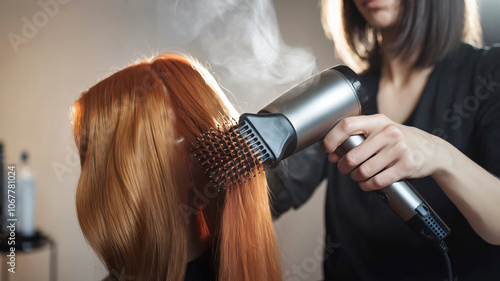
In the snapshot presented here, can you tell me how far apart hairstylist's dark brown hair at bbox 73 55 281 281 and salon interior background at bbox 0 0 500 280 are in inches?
13.3

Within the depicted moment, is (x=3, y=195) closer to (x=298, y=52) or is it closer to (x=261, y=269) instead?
(x=261, y=269)

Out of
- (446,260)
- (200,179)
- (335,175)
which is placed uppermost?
(200,179)

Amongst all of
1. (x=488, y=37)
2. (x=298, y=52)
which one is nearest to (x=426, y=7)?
(x=488, y=37)

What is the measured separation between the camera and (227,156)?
567 millimetres

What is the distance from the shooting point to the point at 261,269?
2.15 feet

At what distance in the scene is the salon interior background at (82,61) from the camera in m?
Answer: 1.00

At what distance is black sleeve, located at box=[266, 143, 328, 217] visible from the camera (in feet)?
3.03

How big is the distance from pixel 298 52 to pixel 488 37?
43cm

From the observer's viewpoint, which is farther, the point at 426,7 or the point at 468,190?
the point at 426,7

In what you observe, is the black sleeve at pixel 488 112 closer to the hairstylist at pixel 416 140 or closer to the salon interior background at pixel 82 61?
the hairstylist at pixel 416 140

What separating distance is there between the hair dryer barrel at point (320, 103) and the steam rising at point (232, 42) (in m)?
0.39

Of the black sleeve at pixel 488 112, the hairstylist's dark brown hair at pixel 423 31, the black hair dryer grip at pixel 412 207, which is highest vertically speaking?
the hairstylist's dark brown hair at pixel 423 31

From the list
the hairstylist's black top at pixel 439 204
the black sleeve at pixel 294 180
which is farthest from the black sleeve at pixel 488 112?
the black sleeve at pixel 294 180

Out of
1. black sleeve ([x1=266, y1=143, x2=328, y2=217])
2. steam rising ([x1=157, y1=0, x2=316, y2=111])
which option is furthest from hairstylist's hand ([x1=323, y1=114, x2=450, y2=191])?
steam rising ([x1=157, y1=0, x2=316, y2=111])
